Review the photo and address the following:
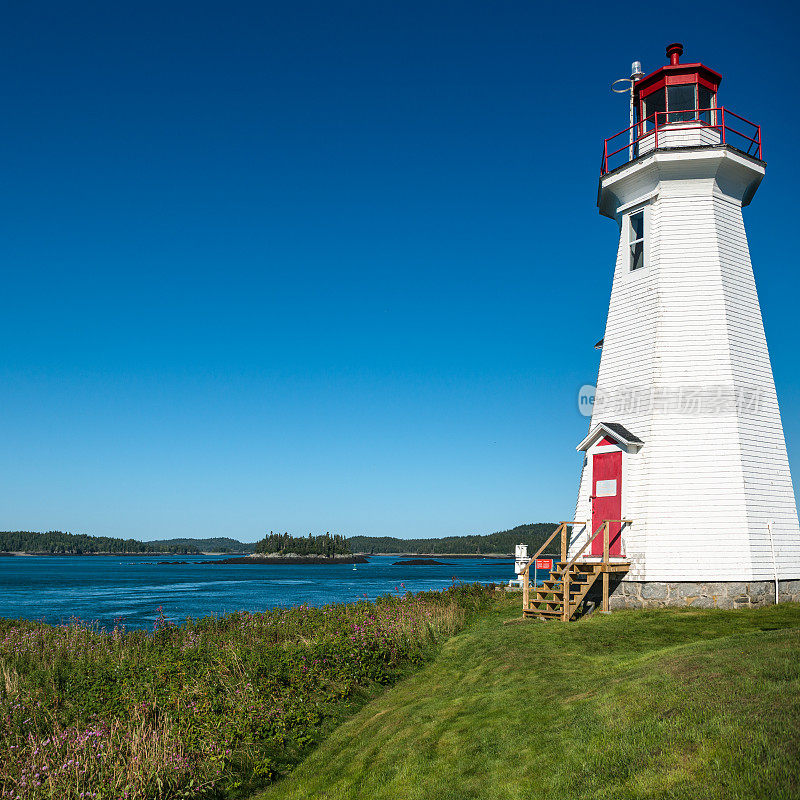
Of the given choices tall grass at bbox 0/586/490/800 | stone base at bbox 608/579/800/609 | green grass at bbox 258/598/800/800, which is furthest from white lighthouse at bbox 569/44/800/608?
tall grass at bbox 0/586/490/800

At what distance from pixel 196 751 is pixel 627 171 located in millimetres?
17602

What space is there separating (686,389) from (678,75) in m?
8.95

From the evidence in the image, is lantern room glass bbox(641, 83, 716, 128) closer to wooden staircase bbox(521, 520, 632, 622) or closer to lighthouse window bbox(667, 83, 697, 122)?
lighthouse window bbox(667, 83, 697, 122)

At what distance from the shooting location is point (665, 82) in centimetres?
1902

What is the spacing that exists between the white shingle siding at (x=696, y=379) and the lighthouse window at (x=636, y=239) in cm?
22

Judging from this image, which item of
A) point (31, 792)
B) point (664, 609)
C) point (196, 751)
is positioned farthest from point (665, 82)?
point (31, 792)

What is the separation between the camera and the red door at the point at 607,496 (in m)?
17.5

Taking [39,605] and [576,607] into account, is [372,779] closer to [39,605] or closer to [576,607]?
[576,607]

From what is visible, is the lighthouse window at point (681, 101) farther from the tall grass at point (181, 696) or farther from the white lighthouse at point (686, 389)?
the tall grass at point (181, 696)

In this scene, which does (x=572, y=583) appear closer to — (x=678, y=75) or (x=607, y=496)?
(x=607, y=496)

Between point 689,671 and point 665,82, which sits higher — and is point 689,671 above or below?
below

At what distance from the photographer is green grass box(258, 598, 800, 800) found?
5.86 m

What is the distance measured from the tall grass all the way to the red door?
15.9 feet

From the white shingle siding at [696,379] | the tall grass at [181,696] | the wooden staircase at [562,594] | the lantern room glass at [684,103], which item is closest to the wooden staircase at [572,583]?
the wooden staircase at [562,594]
